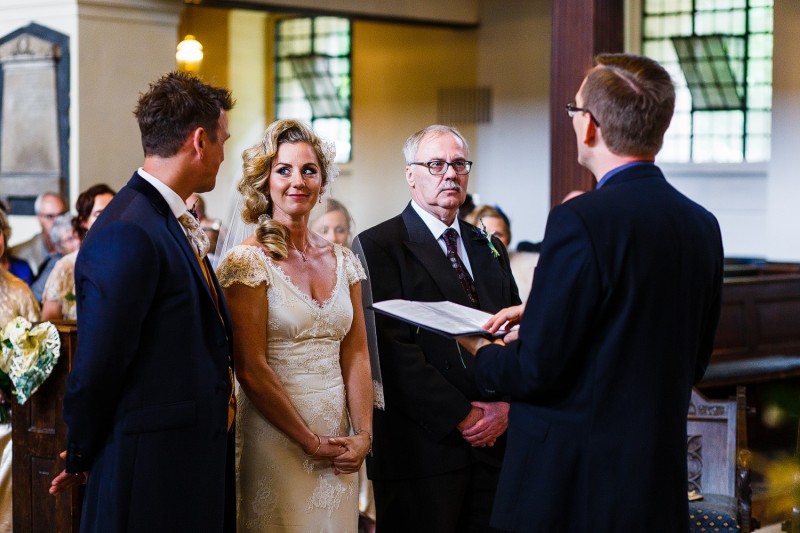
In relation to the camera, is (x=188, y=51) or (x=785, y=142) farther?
(x=188, y=51)

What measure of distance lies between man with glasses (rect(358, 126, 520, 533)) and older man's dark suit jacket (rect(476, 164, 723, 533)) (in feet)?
3.02

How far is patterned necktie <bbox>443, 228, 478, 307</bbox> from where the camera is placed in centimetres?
351

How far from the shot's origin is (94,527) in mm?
2576

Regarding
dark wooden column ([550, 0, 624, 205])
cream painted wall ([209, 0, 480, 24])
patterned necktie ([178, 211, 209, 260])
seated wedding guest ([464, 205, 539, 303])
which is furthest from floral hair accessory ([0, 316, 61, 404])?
cream painted wall ([209, 0, 480, 24])

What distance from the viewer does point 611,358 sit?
2258 mm

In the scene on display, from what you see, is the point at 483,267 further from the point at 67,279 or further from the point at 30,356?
the point at 67,279

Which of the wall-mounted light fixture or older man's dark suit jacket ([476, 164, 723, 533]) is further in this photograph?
the wall-mounted light fixture

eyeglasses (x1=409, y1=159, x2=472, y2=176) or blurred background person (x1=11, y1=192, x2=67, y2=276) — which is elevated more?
eyeglasses (x1=409, y1=159, x2=472, y2=176)

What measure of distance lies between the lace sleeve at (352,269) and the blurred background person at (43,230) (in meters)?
4.50

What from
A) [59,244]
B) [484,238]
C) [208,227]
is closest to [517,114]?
[208,227]

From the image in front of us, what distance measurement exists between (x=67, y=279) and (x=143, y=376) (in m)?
3.18

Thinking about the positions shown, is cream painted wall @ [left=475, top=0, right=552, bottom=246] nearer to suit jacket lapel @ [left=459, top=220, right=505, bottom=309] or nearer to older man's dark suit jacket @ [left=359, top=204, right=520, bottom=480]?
suit jacket lapel @ [left=459, top=220, right=505, bottom=309]

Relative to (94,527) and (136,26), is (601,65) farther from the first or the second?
(136,26)

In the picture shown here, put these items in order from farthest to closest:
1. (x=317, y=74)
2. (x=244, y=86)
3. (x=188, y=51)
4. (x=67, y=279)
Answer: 1. (x=244, y=86)
2. (x=317, y=74)
3. (x=188, y=51)
4. (x=67, y=279)
